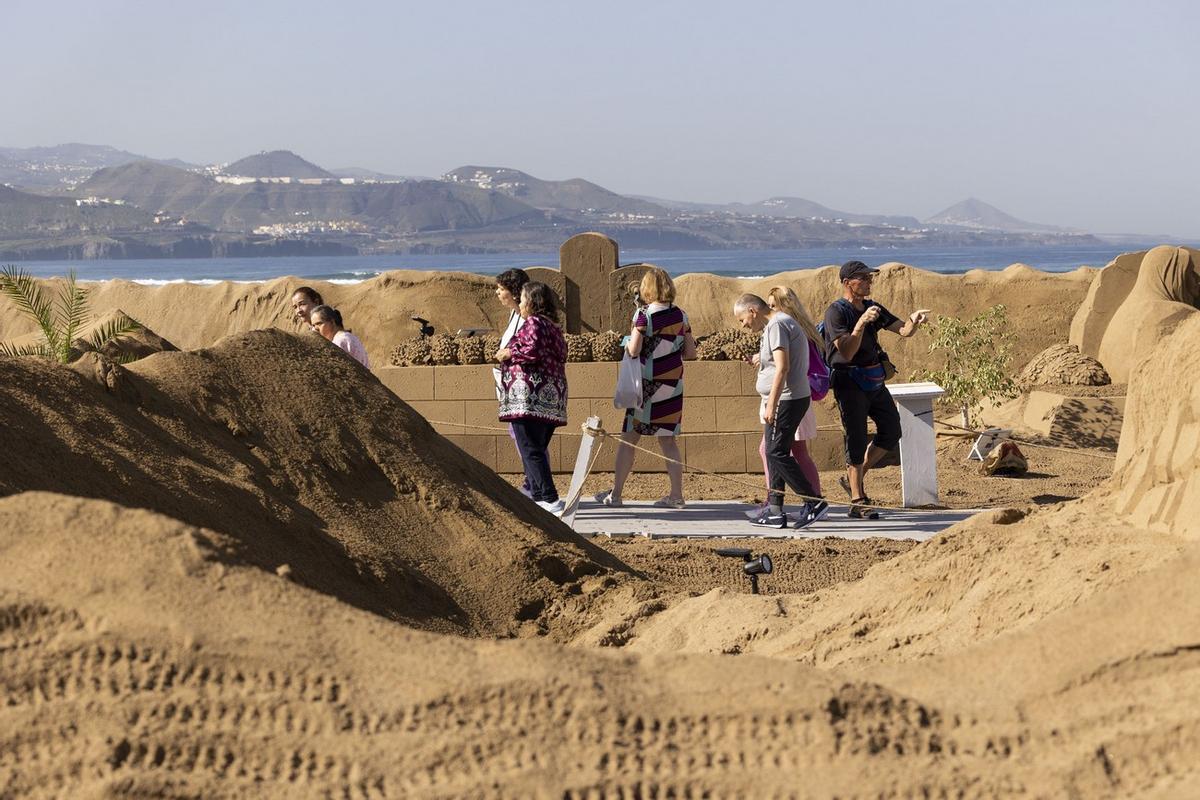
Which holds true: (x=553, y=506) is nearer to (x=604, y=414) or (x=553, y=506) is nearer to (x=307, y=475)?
(x=307, y=475)

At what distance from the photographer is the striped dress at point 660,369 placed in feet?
28.2

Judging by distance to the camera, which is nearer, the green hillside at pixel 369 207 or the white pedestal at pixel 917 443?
the white pedestal at pixel 917 443

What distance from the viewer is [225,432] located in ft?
19.3

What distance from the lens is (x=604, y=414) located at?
449 inches

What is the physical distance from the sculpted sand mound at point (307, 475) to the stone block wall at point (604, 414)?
4279mm

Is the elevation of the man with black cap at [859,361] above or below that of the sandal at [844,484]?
above

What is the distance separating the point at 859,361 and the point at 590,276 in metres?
6.26

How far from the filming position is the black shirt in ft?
26.7

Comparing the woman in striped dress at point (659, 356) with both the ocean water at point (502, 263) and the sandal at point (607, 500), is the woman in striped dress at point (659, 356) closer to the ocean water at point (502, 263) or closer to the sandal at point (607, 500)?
the sandal at point (607, 500)

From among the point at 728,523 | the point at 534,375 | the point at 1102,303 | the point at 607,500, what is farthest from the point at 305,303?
the point at 1102,303

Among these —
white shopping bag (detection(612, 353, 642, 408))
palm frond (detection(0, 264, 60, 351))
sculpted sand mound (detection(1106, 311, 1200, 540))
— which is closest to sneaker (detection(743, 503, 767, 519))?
white shopping bag (detection(612, 353, 642, 408))

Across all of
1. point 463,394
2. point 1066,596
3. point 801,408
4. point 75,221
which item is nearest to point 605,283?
point 463,394

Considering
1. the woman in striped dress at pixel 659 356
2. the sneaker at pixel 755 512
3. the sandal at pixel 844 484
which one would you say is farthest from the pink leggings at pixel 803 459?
the sandal at pixel 844 484

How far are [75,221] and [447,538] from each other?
543ft
